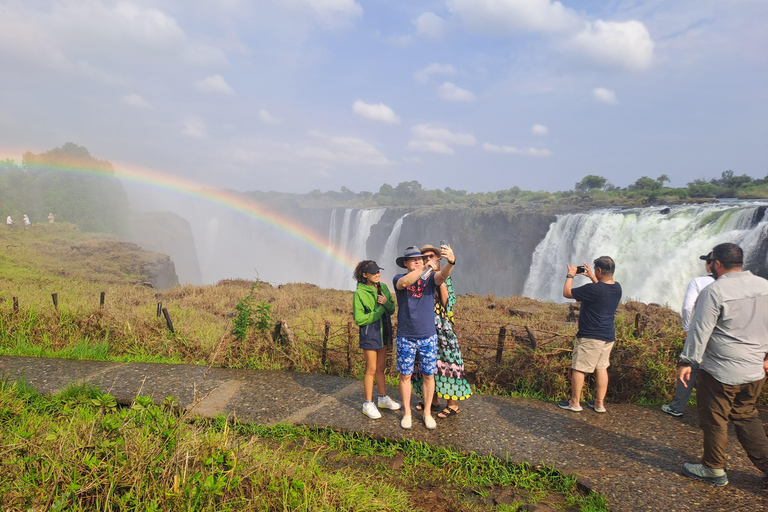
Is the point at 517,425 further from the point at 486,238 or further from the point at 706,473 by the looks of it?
the point at 486,238

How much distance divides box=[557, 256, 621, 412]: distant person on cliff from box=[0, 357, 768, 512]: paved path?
313 mm

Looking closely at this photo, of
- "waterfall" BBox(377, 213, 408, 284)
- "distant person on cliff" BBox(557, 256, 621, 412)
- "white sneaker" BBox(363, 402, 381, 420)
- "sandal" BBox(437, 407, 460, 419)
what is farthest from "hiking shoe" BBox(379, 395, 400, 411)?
"waterfall" BBox(377, 213, 408, 284)

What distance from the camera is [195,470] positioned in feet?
7.45

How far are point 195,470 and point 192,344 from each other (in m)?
4.23

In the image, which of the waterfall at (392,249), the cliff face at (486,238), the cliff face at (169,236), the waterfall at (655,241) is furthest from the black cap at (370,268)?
the cliff face at (169,236)

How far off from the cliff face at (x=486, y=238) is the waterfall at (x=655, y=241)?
4.90 metres

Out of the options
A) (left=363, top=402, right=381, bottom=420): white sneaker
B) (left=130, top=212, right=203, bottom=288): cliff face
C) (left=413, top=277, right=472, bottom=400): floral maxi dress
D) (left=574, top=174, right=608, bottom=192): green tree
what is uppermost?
(left=574, top=174, right=608, bottom=192): green tree

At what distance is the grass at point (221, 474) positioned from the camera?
209cm

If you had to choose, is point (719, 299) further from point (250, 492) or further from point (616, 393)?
point (250, 492)

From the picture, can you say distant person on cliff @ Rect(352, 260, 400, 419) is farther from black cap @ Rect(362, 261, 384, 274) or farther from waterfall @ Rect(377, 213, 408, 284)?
waterfall @ Rect(377, 213, 408, 284)

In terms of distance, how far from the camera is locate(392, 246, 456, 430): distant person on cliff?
3.59 metres

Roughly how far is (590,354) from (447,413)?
4.72ft

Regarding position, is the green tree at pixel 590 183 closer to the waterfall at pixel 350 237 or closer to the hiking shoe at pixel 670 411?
the waterfall at pixel 350 237

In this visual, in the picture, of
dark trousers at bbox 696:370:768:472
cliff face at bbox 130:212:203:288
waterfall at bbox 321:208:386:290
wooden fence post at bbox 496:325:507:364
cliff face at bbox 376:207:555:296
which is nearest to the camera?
dark trousers at bbox 696:370:768:472
